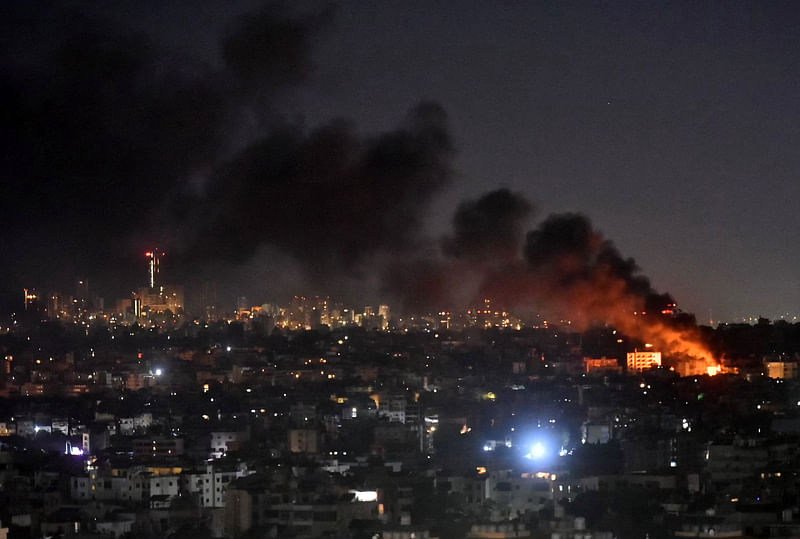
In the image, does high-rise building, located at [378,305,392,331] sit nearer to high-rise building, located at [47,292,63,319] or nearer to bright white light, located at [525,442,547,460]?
high-rise building, located at [47,292,63,319]

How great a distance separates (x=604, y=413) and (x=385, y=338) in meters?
21.3

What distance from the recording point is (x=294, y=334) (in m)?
56.5

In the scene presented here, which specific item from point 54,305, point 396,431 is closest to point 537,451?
point 396,431

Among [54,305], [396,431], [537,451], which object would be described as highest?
[54,305]

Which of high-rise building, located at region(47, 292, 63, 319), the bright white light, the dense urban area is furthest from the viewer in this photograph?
high-rise building, located at region(47, 292, 63, 319)

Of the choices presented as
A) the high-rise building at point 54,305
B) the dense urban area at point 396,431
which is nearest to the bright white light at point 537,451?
the dense urban area at point 396,431

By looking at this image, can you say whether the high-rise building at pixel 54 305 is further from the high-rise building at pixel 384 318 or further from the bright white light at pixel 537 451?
the bright white light at pixel 537 451

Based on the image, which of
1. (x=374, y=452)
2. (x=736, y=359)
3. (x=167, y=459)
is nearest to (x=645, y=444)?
(x=374, y=452)

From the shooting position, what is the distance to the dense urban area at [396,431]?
18234 millimetres

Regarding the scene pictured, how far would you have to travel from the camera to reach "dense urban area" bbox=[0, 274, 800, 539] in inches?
718

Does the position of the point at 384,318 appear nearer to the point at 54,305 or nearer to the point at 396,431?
the point at 54,305

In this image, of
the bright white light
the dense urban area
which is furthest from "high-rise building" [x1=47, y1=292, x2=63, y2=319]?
the bright white light

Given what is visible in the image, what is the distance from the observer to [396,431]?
27.9 meters

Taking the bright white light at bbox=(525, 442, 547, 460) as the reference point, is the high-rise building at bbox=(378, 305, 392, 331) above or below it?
above
